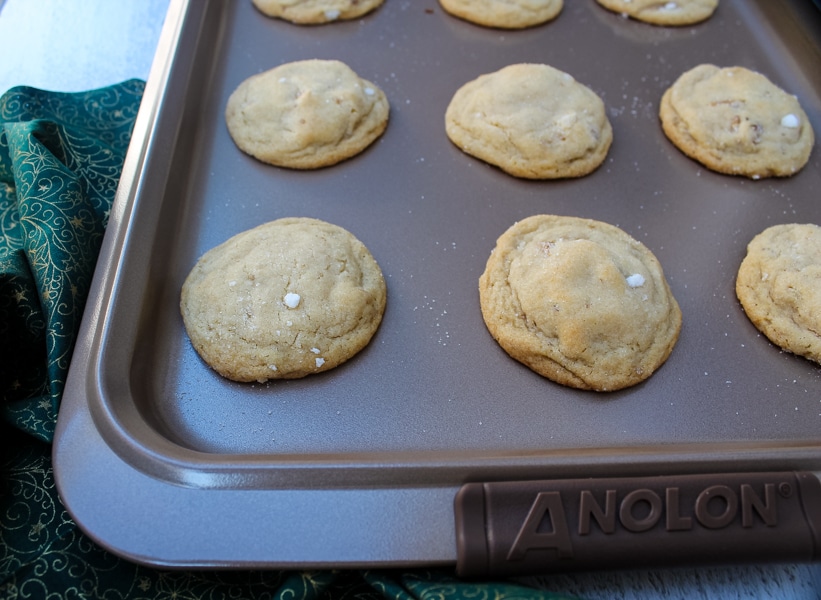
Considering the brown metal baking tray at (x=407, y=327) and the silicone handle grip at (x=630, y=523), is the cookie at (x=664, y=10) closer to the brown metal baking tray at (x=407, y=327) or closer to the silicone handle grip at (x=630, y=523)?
the brown metal baking tray at (x=407, y=327)

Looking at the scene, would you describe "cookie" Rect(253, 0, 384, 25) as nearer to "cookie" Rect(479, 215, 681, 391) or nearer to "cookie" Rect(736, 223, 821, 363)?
"cookie" Rect(479, 215, 681, 391)

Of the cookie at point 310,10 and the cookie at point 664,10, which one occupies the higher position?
the cookie at point 664,10

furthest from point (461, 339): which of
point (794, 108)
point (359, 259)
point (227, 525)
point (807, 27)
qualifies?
point (807, 27)

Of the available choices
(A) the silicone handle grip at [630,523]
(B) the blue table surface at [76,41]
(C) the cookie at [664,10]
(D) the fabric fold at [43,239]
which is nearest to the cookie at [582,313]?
(A) the silicone handle grip at [630,523]

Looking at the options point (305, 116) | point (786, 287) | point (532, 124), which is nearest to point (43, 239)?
point (305, 116)

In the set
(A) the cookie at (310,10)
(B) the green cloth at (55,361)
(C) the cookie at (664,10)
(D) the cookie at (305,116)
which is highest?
(C) the cookie at (664,10)

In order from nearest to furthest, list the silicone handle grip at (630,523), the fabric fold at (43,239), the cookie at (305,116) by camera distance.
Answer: the silicone handle grip at (630,523), the fabric fold at (43,239), the cookie at (305,116)

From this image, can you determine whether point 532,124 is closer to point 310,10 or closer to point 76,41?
point 310,10
